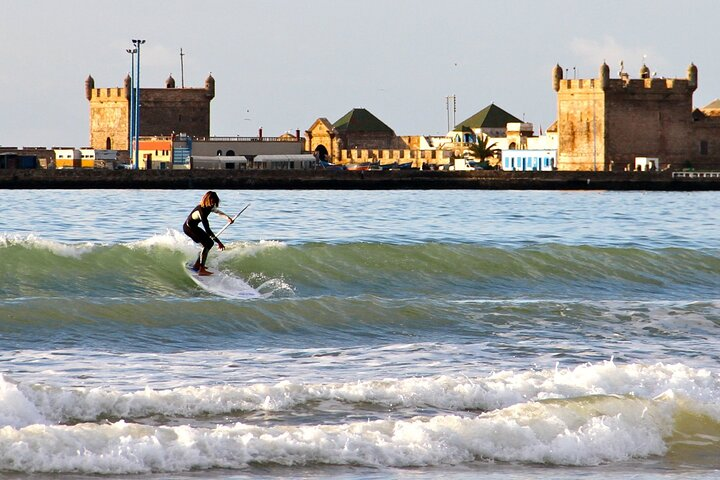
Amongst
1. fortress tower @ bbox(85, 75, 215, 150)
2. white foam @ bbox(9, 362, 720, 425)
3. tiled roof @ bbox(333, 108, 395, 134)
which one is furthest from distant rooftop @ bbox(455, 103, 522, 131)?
white foam @ bbox(9, 362, 720, 425)

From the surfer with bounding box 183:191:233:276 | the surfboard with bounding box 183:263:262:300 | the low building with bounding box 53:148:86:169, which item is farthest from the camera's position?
the low building with bounding box 53:148:86:169

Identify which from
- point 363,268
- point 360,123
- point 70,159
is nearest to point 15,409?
point 363,268

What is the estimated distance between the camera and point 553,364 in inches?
387

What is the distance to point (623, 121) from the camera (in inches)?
2667

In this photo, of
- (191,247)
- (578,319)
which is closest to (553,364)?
(578,319)

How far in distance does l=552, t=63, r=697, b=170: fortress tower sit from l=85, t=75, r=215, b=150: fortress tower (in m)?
26.9

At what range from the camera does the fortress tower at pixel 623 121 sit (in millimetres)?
67375

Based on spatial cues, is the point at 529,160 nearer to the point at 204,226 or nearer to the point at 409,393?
the point at 204,226

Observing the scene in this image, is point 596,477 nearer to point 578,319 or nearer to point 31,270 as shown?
point 578,319

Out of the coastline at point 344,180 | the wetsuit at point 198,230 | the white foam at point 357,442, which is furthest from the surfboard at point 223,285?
the coastline at point 344,180

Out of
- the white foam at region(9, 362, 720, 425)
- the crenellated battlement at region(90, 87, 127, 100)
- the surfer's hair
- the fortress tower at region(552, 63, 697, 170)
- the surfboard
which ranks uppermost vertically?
the crenellated battlement at region(90, 87, 127, 100)

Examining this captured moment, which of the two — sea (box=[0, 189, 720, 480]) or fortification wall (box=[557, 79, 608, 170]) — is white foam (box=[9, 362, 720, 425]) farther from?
fortification wall (box=[557, 79, 608, 170])

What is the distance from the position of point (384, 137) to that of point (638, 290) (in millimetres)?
80641

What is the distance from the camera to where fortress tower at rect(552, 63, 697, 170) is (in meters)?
67.4
